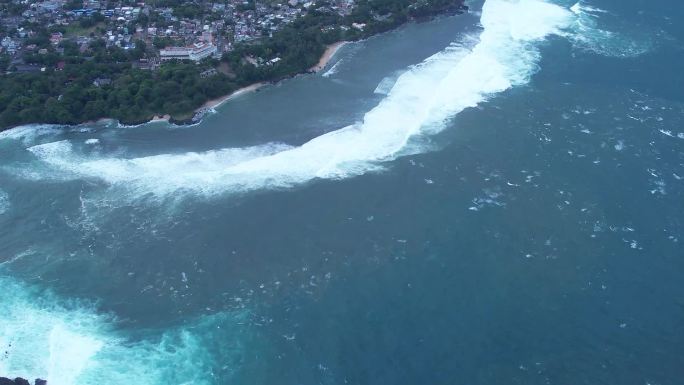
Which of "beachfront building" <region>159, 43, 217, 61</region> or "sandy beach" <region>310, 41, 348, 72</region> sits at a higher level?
"sandy beach" <region>310, 41, 348, 72</region>

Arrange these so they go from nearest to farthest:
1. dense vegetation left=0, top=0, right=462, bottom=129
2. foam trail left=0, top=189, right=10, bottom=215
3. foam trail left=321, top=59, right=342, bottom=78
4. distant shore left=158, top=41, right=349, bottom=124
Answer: foam trail left=0, top=189, right=10, bottom=215, dense vegetation left=0, top=0, right=462, bottom=129, distant shore left=158, top=41, right=349, bottom=124, foam trail left=321, top=59, right=342, bottom=78

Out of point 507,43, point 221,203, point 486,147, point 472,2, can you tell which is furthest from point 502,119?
point 472,2

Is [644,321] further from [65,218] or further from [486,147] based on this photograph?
[65,218]

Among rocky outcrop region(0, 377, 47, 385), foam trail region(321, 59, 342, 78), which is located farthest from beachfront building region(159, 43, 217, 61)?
rocky outcrop region(0, 377, 47, 385)

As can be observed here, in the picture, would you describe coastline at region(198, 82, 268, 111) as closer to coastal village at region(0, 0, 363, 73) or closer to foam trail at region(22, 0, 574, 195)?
coastal village at region(0, 0, 363, 73)

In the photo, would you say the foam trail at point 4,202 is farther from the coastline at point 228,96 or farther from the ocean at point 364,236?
the coastline at point 228,96

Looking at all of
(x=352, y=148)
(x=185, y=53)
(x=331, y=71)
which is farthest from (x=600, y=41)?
(x=185, y=53)

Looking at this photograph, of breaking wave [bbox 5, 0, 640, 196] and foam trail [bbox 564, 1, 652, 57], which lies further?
foam trail [bbox 564, 1, 652, 57]

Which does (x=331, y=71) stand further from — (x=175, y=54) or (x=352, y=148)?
(x=175, y=54)
